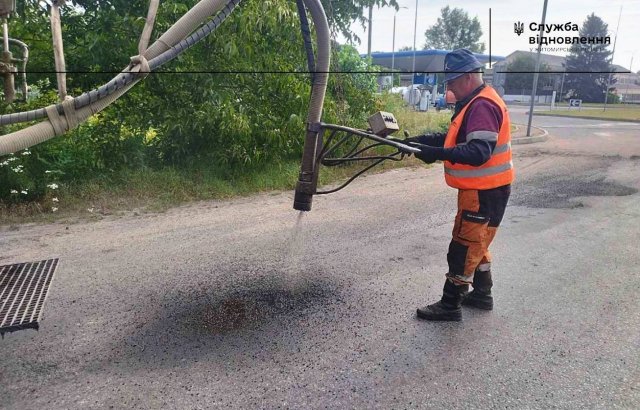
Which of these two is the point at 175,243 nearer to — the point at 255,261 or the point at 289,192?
the point at 255,261

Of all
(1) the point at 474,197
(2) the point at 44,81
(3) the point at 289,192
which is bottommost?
(3) the point at 289,192

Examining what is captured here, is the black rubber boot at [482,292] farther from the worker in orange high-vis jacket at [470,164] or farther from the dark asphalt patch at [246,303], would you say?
the dark asphalt patch at [246,303]

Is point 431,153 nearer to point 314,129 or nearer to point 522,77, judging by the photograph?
point 314,129

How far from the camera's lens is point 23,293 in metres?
2.89

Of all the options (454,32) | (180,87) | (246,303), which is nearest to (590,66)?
(454,32)

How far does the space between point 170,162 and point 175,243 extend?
3.14m

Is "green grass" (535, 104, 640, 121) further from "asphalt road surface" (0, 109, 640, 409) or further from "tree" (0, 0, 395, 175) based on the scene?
"asphalt road surface" (0, 109, 640, 409)

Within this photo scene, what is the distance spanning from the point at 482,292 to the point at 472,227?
655 mm

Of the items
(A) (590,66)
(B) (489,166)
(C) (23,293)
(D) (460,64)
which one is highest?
(A) (590,66)

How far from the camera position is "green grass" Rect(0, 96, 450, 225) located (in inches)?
223

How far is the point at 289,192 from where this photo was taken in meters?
7.22

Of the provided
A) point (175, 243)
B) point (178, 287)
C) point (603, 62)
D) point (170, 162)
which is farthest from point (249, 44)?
point (603, 62)

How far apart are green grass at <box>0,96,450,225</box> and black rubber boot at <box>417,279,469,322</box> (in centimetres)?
402

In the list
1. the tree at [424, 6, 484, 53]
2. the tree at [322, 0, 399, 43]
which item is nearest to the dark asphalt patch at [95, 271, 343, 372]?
the tree at [322, 0, 399, 43]
